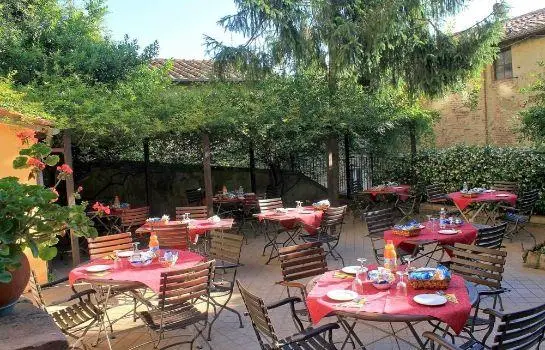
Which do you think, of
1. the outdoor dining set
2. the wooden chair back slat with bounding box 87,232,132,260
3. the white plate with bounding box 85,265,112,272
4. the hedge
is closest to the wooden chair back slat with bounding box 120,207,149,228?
the outdoor dining set

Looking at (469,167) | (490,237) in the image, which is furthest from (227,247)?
(469,167)

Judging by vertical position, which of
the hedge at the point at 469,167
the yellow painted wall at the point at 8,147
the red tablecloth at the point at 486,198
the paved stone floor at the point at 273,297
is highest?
the yellow painted wall at the point at 8,147

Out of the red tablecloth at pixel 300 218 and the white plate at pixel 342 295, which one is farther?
the red tablecloth at pixel 300 218

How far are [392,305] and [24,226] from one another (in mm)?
2411

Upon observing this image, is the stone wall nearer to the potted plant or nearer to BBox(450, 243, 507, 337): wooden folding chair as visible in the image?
BBox(450, 243, 507, 337): wooden folding chair

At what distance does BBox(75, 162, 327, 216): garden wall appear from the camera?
11.8 m

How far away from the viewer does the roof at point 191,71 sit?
1177 cm

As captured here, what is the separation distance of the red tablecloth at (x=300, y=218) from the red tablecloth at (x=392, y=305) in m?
3.70

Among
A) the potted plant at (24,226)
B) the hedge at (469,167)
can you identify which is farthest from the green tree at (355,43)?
the potted plant at (24,226)

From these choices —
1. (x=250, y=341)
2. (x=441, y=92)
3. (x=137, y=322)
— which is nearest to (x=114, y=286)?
(x=137, y=322)

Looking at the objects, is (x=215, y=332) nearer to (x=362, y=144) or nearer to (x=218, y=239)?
(x=218, y=239)

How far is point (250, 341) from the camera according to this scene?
4.66 metres

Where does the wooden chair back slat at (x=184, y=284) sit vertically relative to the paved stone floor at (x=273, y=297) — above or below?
above

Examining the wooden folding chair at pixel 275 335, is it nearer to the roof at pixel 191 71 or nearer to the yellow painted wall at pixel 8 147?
the yellow painted wall at pixel 8 147
